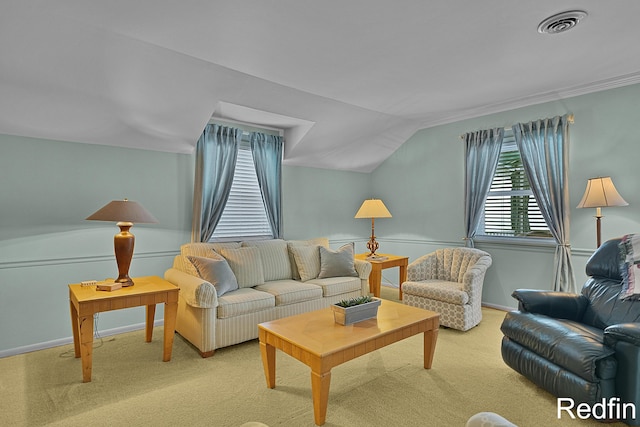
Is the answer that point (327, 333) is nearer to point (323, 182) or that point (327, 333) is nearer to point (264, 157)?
point (264, 157)

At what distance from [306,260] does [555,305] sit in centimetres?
250

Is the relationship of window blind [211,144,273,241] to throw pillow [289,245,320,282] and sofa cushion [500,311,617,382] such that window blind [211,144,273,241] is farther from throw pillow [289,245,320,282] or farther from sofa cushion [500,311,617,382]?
sofa cushion [500,311,617,382]

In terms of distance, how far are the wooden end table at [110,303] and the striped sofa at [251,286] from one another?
19cm

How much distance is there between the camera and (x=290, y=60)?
3156mm

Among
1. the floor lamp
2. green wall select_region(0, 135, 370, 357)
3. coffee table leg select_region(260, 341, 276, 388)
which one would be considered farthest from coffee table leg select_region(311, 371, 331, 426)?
the floor lamp

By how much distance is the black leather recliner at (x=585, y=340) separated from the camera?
212cm

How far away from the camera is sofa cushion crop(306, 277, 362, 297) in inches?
160

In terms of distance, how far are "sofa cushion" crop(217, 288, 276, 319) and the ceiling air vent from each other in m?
3.20

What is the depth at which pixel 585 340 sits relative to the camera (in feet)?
7.50

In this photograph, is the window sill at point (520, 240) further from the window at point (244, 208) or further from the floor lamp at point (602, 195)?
the window at point (244, 208)

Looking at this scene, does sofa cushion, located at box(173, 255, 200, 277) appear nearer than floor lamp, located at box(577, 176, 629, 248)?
No

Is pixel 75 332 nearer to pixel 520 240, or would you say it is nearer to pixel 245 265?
pixel 245 265

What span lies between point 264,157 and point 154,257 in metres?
1.83

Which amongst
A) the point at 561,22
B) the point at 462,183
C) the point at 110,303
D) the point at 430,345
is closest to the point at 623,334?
the point at 430,345
